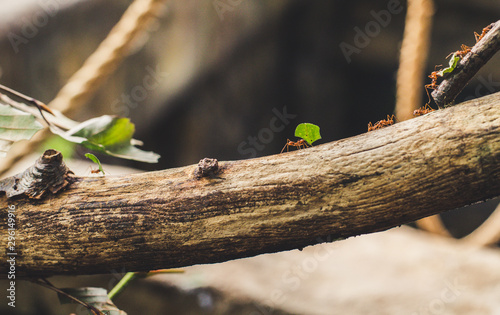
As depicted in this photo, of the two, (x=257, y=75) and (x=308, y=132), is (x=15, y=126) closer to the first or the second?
(x=308, y=132)

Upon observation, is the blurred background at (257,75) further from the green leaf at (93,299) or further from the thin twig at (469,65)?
the thin twig at (469,65)

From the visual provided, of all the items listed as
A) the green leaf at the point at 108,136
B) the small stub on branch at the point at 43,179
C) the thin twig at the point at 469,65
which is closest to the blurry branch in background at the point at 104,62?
the green leaf at the point at 108,136

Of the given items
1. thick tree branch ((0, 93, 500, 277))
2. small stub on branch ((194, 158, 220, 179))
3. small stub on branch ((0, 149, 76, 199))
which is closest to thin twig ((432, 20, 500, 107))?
thick tree branch ((0, 93, 500, 277))

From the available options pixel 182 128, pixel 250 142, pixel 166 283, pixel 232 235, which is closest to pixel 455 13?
pixel 250 142

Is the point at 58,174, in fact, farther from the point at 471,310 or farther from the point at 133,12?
the point at 471,310

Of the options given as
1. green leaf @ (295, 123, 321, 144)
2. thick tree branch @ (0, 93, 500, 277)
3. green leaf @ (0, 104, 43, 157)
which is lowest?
thick tree branch @ (0, 93, 500, 277)

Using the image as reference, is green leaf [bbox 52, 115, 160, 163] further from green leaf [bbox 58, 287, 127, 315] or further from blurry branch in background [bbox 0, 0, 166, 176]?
blurry branch in background [bbox 0, 0, 166, 176]
